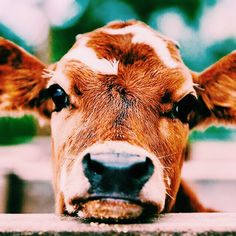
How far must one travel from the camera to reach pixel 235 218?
2.32m

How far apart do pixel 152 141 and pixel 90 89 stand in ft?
1.53

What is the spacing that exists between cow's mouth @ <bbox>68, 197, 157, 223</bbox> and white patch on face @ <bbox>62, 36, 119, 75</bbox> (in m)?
0.90

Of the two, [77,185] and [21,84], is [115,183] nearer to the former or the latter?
[77,185]

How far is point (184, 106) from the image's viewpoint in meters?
3.10

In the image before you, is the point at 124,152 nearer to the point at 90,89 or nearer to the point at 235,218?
the point at 235,218

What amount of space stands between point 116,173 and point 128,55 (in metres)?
1.09

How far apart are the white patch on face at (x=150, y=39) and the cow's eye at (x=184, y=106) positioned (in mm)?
233

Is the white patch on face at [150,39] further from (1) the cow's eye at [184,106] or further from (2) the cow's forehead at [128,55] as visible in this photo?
(1) the cow's eye at [184,106]

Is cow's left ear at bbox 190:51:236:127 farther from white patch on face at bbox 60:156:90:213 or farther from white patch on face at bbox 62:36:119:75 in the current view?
white patch on face at bbox 60:156:90:213

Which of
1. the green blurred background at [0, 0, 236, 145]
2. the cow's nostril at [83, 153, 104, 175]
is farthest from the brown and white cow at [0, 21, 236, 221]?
the green blurred background at [0, 0, 236, 145]

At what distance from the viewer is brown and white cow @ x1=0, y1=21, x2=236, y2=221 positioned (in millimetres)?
2242

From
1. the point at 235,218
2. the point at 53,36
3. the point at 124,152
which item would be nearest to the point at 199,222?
the point at 235,218

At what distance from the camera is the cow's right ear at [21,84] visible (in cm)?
363

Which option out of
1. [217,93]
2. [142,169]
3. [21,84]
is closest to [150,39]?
[217,93]
